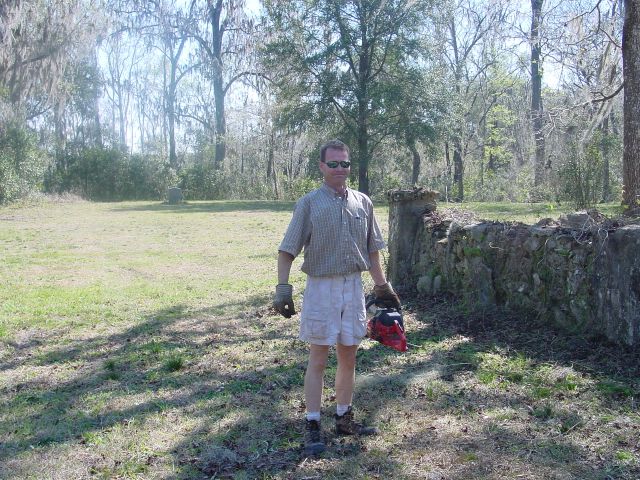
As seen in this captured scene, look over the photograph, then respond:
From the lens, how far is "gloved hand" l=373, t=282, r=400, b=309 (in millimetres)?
3873

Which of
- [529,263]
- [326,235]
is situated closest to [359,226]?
[326,235]

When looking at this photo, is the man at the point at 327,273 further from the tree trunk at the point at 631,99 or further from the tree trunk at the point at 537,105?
the tree trunk at the point at 537,105

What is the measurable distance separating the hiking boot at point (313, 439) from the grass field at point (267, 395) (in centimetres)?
5

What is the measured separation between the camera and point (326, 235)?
3594 mm

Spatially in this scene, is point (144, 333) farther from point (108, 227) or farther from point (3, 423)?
point (108, 227)

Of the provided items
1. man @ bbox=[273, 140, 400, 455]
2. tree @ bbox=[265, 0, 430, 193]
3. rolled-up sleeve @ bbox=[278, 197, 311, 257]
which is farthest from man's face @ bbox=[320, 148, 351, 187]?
tree @ bbox=[265, 0, 430, 193]

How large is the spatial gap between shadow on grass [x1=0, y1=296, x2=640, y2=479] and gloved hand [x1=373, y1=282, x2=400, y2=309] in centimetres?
72

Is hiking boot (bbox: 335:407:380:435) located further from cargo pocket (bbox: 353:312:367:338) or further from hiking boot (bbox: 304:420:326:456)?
cargo pocket (bbox: 353:312:367:338)

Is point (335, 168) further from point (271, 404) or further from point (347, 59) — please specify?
point (347, 59)

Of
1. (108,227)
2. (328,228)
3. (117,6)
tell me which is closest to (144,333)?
(328,228)

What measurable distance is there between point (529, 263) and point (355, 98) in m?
21.8

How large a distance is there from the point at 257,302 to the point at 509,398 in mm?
3984

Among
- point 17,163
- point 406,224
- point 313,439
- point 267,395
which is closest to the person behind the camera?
point 313,439

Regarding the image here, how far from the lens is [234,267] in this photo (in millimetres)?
10383
